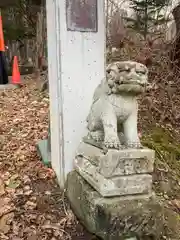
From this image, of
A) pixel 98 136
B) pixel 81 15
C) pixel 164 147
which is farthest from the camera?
pixel 164 147

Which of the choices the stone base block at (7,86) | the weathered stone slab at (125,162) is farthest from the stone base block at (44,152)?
the stone base block at (7,86)

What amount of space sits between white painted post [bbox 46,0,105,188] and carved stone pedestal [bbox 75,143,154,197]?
0.77 m

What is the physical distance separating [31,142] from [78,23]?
166 centimetres

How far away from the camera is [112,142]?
245 centimetres

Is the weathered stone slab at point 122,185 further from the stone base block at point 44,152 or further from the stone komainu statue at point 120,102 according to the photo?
the stone base block at point 44,152

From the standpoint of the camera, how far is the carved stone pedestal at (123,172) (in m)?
2.34

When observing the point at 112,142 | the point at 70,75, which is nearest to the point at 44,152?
the point at 70,75

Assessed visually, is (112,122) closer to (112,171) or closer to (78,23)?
(112,171)

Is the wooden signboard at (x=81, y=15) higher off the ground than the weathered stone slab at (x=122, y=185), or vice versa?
the wooden signboard at (x=81, y=15)

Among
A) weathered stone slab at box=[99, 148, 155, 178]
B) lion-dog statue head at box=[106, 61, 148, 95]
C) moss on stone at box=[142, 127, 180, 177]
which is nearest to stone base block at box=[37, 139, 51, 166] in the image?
moss on stone at box=[142, 127, 180, 177]

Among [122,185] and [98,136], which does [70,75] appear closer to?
[98,136]

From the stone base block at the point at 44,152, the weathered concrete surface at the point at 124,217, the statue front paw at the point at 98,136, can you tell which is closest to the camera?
the weathered concrete surface at the point at 124,217

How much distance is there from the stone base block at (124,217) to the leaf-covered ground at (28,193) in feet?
→ 1.58

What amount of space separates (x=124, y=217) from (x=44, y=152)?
5.41 feet
